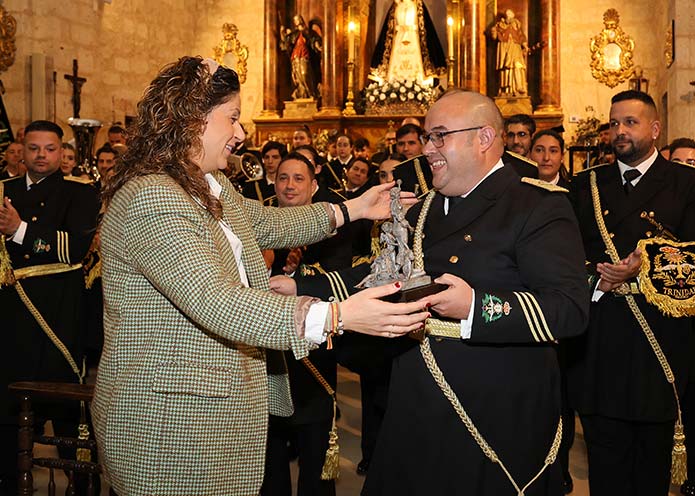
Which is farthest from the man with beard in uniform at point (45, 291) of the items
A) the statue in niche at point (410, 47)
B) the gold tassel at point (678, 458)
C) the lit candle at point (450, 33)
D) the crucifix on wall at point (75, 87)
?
the lit candle at point (450, 33)

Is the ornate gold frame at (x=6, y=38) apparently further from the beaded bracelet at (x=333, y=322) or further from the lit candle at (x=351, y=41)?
the beaded bracelet at (x=333, y=322)

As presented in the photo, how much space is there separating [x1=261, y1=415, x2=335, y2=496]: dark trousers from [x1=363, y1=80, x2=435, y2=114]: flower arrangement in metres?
12.7

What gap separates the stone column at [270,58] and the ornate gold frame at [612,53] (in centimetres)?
641

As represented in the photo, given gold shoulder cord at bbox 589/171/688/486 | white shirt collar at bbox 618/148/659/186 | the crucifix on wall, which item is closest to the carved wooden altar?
the crucifix on wall

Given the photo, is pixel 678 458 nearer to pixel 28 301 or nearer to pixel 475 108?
pixel 475 108

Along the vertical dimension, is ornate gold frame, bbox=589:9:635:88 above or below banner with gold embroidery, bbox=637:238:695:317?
above

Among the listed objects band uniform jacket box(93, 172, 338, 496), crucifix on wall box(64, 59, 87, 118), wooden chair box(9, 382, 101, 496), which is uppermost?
crucifix on wall box(64, 59, 87, 118)

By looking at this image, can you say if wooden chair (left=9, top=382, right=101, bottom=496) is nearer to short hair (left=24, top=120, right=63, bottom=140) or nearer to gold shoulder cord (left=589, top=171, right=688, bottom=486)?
short hair (left=24, top=120, right=63, bottom=140)

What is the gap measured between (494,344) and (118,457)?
1255mm

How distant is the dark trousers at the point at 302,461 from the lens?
→ 167 inches

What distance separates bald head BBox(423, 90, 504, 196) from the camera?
299cm

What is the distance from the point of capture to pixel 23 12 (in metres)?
14.2

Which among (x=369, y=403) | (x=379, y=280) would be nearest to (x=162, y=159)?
(x=379, y=280)

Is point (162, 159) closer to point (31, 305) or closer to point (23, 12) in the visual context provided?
point (31, 305)
